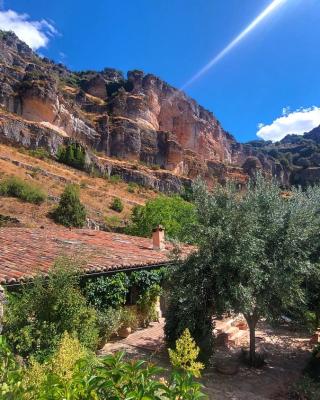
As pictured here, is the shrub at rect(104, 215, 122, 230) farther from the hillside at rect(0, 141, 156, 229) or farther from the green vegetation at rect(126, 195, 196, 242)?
the green vegetation at rect(126, 195, 196, 242)

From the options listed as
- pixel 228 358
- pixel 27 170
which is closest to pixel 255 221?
pixel 228 358

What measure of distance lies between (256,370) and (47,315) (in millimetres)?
6138

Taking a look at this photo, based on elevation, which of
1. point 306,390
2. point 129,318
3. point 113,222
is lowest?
point 306,390

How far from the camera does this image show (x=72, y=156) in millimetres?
57562

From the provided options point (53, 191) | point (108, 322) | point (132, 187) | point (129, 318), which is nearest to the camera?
point (108, 322)

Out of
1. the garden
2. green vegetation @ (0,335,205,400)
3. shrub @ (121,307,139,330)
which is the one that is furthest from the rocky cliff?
green vegetation @ (0,335,205,400)

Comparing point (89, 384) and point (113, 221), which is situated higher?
point (113, 221)

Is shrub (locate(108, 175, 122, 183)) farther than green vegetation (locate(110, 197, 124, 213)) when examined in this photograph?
Yes

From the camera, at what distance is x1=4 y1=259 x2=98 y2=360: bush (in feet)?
26.5

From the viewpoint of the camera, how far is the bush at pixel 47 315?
809 cm

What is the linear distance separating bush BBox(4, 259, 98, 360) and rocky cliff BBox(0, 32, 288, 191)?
145ft

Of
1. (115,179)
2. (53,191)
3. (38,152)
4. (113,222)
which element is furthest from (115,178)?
(113,222)

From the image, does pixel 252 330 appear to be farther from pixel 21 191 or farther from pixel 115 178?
pixel 115 178

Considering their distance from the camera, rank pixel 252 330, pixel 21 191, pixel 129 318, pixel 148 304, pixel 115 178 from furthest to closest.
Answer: pixel 115 178 → pixel 21 191 → pixel 148 304 → pixel 129 318 → pixel 252 330
